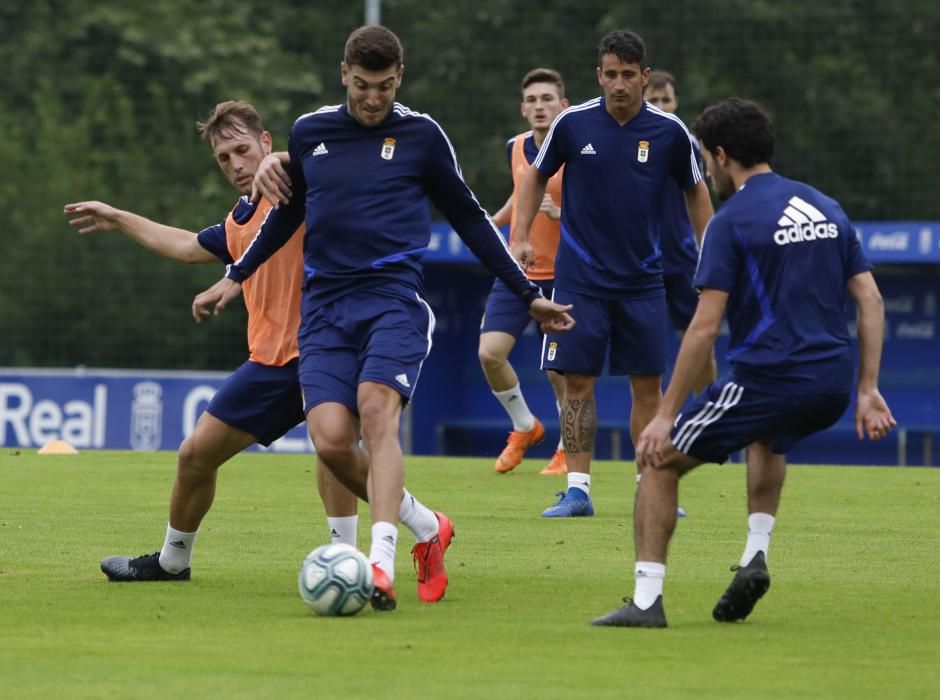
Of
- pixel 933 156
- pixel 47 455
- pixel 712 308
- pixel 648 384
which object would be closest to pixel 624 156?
pixel 648 384

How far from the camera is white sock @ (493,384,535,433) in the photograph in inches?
546

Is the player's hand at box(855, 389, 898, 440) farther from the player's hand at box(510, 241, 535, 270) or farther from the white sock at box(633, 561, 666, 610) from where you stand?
the player's hand at box(510, 241, 535, 270)

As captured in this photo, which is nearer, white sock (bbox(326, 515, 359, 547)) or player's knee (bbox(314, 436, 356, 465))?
player's knee (bbox(314, 436, 356, 465))

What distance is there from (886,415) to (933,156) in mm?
22965

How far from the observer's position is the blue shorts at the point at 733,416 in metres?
6.98

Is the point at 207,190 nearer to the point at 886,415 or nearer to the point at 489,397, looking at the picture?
the point at 489,397

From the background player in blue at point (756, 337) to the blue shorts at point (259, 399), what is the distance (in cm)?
187

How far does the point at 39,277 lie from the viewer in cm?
2958

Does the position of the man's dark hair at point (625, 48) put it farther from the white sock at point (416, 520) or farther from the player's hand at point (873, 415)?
the player's hand at point (873, 415)

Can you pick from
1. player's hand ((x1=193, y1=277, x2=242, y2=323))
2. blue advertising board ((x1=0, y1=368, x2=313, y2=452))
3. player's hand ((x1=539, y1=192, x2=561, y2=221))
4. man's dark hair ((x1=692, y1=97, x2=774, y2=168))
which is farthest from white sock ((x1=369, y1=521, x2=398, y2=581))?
blue advertising board ((x1=0, y1=368, x2=313, y2=452))

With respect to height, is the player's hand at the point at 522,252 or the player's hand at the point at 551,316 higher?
the player's hand at the point at 551,316

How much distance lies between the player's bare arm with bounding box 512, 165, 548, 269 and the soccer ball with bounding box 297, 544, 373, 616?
3.84m

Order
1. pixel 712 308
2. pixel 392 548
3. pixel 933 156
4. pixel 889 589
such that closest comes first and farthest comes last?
1. pixel 712 308
2. pixel 392 548
3. pixel 889 589
4. pixel 933 156

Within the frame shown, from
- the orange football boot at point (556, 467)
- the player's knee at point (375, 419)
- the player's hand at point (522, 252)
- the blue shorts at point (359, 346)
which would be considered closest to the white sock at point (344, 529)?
the blue shorts at point (359, 346)
